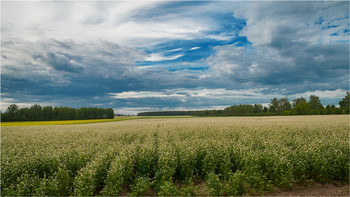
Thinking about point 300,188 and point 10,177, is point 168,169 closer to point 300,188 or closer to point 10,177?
point 300,188

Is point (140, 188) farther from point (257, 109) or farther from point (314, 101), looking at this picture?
point (314, 101)

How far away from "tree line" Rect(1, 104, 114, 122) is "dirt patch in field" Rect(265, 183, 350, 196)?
9635 cm

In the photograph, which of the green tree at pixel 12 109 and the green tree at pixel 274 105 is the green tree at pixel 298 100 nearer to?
the green tree at pixel 274 105

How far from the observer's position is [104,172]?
31.0ft

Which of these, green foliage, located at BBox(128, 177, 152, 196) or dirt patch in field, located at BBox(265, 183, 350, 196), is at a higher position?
green foliage, located at BBox(128, 177, 152, 196)

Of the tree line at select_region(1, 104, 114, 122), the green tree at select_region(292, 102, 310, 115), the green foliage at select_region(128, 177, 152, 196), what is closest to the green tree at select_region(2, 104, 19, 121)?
the tree line at select_region(1, 104, 114, 122)

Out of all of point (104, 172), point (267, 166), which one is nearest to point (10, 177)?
point (104, 172)

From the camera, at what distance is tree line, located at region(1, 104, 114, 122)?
7794 cm

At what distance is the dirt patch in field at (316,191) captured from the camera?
8.73m

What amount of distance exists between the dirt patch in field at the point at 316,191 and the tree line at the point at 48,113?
96.4 metres

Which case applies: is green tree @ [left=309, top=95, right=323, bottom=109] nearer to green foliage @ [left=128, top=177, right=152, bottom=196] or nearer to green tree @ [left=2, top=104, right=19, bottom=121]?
green foliage @ [left=128, top=177, right=152, bottom=196]

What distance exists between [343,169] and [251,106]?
127314 millimetres

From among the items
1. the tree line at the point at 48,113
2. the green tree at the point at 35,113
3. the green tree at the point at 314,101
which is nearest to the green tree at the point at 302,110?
the green tree at the point at 314,101

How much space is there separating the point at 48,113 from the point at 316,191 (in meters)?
104
